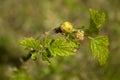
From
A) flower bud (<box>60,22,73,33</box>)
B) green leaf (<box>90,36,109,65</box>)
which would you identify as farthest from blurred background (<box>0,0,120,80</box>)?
flower bud (<box>60,22,73,33</box>)

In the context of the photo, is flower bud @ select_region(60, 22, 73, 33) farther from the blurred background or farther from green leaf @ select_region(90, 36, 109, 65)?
the blurred background

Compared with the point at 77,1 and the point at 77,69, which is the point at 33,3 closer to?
the point at 77,1

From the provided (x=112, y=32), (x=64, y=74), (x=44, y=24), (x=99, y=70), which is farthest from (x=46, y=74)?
(x=112, y=32)

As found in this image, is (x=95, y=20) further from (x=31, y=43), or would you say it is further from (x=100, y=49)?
(x=31, y=43)

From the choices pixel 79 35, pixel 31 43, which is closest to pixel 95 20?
pixel 79 35

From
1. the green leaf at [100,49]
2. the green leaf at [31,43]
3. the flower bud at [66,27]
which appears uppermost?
the flower bud at [66,27]

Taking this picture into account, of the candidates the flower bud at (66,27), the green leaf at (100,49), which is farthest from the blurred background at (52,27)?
the flower bud at (66,27)

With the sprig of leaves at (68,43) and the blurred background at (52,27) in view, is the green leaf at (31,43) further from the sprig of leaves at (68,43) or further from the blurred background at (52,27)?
the blurred background at (52,27)
